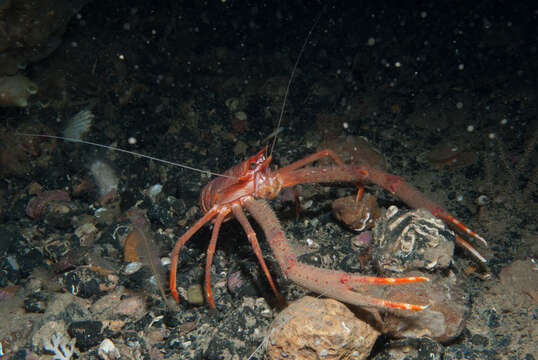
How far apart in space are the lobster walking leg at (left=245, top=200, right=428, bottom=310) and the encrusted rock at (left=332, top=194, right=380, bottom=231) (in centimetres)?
106

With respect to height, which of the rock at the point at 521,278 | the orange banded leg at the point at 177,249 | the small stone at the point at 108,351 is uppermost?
the rock at the point at 521,278

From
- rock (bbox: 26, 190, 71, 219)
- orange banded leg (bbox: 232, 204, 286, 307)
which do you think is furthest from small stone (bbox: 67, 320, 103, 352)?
rock (bbox: 26, 190, 71, 219)

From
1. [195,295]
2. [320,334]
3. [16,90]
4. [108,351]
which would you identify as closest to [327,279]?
[320,334]

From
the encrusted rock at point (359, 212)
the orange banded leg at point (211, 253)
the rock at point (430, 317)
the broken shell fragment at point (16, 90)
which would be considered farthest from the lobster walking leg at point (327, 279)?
the broken shell fragment at point (16, 90)

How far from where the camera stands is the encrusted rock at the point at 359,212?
12.4 ft

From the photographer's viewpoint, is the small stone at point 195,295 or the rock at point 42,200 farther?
the rock at point 42,200

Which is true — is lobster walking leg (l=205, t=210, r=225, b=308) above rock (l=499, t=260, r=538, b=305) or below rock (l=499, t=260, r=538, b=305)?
below

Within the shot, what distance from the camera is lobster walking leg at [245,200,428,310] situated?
2322mm

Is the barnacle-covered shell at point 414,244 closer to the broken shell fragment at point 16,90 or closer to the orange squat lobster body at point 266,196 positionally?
the orange squat lobster body at point 266,196

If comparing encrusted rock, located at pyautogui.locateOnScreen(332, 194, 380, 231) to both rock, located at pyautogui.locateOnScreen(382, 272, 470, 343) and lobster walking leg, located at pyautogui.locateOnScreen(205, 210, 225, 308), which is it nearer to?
rock, located at pyautogui.locateOnScreen(382, 272, 470, 343)

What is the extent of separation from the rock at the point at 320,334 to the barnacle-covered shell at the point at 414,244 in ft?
2.24

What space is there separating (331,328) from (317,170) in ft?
6.35

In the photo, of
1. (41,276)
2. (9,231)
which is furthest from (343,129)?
(9,231)

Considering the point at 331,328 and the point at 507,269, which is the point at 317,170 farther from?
the point at 507,269
